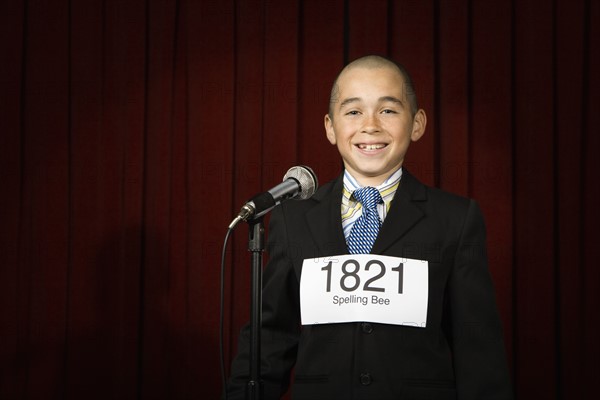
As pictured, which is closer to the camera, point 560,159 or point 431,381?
point 431,381

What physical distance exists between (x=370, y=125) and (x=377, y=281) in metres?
0.37

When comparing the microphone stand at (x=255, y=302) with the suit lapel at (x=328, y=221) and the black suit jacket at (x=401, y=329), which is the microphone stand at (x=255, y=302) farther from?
the suit lapel at (x=328, y=221)

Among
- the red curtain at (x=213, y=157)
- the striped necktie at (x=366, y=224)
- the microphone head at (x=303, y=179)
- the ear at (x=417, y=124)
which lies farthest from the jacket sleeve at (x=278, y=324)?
the red curtain at (x=213, y=157)

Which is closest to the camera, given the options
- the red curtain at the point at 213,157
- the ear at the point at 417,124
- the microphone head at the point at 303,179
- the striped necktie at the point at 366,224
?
the microphone head at the point at 303,179

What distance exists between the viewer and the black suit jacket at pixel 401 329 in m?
1.43

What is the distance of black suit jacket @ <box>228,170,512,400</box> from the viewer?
143 cm

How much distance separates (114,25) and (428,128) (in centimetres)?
128

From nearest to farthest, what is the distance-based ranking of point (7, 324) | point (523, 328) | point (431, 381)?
point (431, 381) < point (523, 328) < point (7, 324)

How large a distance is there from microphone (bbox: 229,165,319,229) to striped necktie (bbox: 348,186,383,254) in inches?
9.9

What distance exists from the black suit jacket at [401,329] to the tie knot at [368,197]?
5 cm

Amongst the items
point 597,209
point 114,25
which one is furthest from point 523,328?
point 114,25

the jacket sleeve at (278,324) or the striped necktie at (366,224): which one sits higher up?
the striped necktie at (366,224)

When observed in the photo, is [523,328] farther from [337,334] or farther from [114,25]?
[114,25]

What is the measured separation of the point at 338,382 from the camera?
1.46 meters
